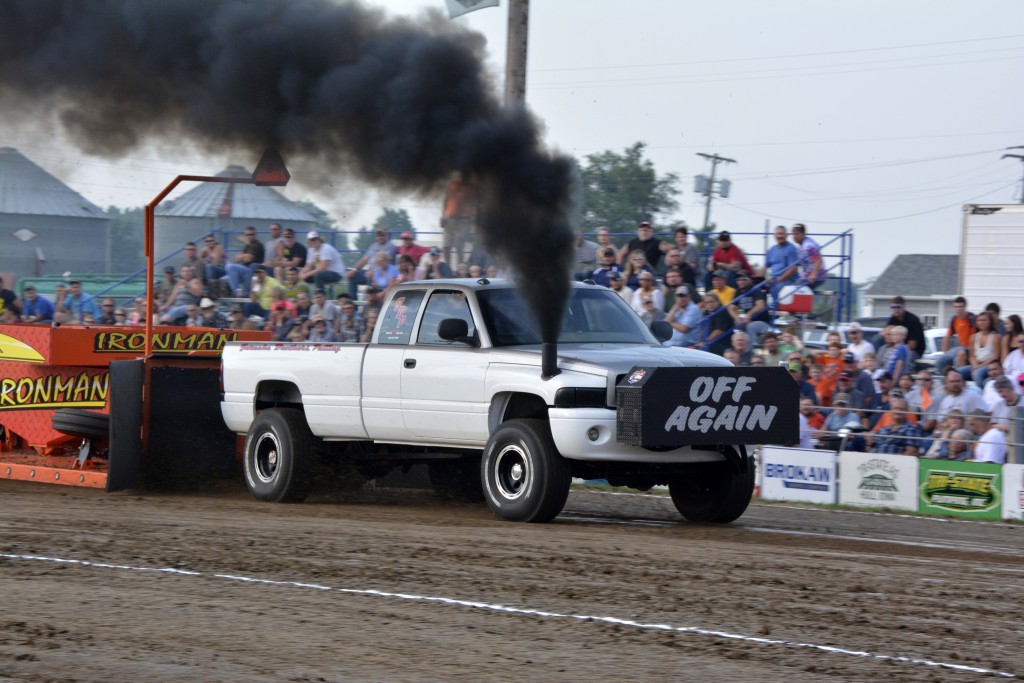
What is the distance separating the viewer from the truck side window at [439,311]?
10422 mm

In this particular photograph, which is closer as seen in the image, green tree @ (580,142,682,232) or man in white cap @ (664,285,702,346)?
man in white cap @ (664,285,702,346)

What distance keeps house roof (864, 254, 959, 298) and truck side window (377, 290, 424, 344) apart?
136 feet

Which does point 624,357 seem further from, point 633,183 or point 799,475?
point 633,183

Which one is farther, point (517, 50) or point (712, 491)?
point (517, 50)

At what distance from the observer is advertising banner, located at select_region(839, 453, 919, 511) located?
12.9 m

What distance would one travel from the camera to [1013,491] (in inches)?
480

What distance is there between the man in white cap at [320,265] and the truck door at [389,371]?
8446 millimetres

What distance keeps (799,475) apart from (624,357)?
4.76 metres

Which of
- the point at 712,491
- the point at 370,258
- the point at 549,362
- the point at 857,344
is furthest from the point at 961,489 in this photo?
the point at 370,258

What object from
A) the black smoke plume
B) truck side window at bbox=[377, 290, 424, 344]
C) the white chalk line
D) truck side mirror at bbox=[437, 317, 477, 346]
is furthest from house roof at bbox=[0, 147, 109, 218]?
the white chalk line

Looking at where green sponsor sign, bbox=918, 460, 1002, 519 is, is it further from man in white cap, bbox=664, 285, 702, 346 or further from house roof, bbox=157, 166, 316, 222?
house roof, bbox=157, 166, 316, 222

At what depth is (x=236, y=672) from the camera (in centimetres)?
517

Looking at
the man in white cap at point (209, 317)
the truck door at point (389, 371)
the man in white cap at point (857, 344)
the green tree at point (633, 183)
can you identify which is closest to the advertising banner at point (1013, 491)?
the man in white cap at point (857, 344)

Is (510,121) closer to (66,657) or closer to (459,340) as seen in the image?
(459,340)
